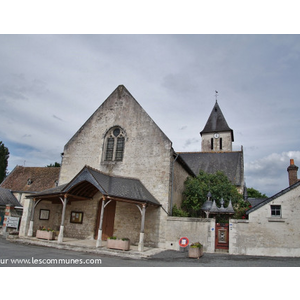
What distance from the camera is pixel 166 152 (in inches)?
635

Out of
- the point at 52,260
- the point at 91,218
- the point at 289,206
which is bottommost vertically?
the point at 52,260

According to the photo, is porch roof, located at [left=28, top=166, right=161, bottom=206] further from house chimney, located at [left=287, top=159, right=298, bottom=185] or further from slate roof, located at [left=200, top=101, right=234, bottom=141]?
slate roof, located at [left=200, top=101, right=234, bottom=141]

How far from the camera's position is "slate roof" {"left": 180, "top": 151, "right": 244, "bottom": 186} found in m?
30.2

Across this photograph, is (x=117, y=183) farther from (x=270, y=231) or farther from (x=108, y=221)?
(x=270, y=231)

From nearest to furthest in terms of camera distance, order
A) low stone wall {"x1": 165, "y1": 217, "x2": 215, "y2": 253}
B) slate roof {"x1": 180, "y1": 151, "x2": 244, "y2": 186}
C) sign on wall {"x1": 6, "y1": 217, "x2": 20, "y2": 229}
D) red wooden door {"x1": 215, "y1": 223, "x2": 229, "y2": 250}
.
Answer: red wooden door {"x1": 215, "y1": 223, "x2": 229, "y2": 250} < low stone wall {"x1": 165, "y1": 217, "x2": 215, "y2": 253} < sign on wall {"x1": 6, "y1": 217, "x2": 20, "y2": 229} < slate roof {"x1": 180, "y1": 151, "x2": 244, "y2": 186}

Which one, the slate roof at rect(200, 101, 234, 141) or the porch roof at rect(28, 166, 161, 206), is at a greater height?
the slate roof at rect(200, 101, 234, 141)

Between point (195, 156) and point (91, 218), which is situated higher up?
point (195, 156)

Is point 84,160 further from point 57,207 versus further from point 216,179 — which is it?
point 216,179

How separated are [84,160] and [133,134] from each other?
3.88 m

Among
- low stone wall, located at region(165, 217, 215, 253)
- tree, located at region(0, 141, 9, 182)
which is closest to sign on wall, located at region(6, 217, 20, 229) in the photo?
low stone wall, located at region(165, 217, 215, 253)

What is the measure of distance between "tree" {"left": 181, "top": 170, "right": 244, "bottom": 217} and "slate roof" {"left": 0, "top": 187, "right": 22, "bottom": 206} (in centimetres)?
1581

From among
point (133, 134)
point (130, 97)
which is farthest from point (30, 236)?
point (130, 97)

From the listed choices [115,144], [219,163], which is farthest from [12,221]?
[219,163]

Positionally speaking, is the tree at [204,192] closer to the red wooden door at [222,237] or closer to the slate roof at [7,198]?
the red wooden door at [222,237]
